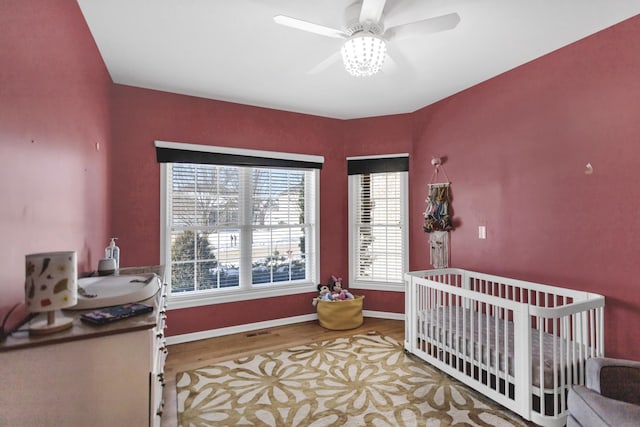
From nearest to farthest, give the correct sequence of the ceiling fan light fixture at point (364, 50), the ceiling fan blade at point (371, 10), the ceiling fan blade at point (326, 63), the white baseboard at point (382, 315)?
1. the ceiling fan blade at point (371, 10)
2. the ceiling fan light fixture at point (364, 50)
3. the ceiling fan blade at point (326, 63)
4. the white baseboard at point (382, 315)

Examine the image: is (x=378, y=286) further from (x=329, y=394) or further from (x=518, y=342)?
(x=518, y=342)

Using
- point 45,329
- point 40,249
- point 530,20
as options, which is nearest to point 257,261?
point 40,249

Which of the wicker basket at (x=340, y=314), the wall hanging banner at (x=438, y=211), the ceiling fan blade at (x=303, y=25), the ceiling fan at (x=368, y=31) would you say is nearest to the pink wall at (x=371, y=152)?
the wall hanging banner at (x=438, y=211)

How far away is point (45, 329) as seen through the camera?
1.02m

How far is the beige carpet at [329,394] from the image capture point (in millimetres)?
1958

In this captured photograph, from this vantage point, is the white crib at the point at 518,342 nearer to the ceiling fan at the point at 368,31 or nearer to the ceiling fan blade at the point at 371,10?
the ceiling fan at the point at 368,31

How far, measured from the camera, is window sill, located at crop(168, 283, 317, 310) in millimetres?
3137

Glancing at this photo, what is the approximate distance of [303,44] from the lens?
226cm

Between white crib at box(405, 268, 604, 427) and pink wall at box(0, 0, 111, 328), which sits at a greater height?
pink wall at box(0, 0, 111, 328)

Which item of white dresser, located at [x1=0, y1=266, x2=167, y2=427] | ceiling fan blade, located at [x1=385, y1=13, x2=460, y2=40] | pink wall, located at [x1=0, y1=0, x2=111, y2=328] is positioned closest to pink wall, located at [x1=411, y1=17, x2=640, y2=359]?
ceiling fan blade, located at [x1=385, y1=13, x2=460, y2=40]

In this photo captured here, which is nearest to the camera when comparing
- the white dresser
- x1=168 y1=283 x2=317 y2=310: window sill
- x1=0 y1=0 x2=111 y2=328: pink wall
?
the white dresser

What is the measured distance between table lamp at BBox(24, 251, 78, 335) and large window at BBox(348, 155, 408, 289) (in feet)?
10.4

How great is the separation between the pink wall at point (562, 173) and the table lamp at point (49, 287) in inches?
116

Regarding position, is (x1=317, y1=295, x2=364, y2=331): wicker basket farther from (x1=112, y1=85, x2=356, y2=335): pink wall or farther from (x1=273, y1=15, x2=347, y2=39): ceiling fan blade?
(x1=273, y1=15, x2=347, y2=39): ceiling fan blade
